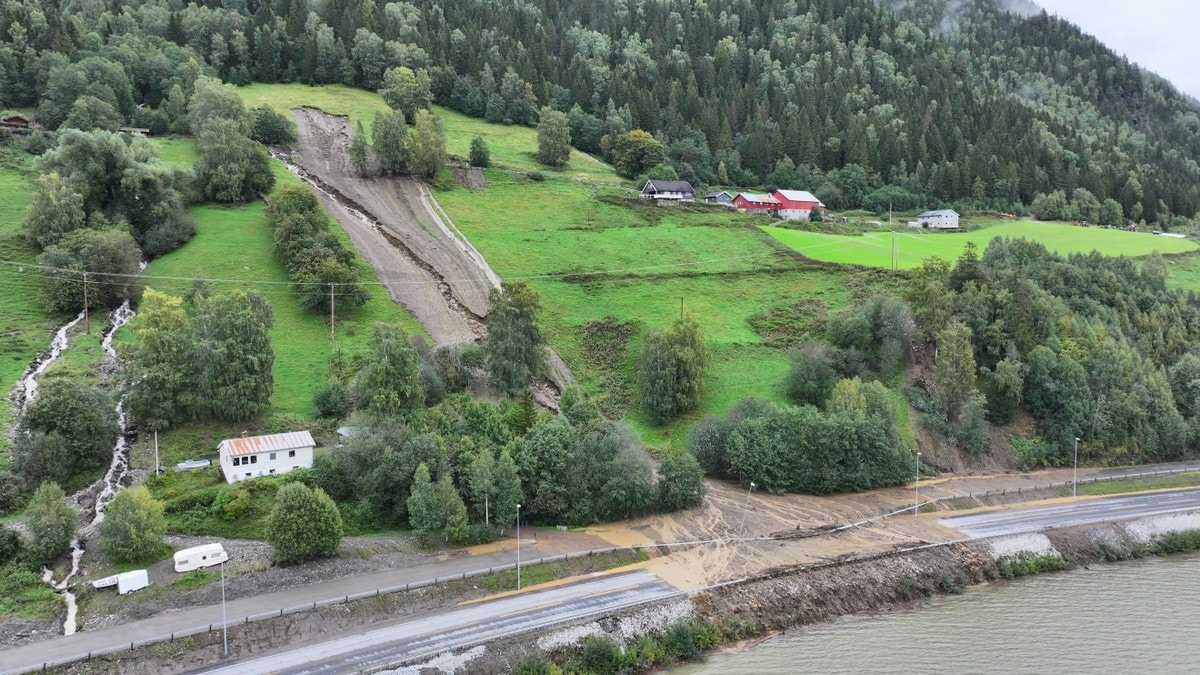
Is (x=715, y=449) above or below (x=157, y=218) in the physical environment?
below

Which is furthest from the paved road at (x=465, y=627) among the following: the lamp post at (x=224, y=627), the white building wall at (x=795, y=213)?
the white building wall at (x=795, y=213)

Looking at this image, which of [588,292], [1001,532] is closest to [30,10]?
[588,292]

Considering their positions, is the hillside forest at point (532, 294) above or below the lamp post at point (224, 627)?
above

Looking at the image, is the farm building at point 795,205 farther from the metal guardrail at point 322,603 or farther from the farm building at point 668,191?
the metal guardrail at point 322,603

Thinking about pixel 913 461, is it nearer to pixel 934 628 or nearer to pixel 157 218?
pixel 934 628

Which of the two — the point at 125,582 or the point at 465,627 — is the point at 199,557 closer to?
the point at 125,582

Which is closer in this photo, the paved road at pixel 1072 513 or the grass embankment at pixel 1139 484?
the paved road at pixel 1072 513

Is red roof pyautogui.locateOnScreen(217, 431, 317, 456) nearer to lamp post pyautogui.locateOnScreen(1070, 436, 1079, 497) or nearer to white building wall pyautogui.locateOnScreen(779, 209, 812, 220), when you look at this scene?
lamp post pyautogui.locateOnScreen(1070, 436, 1079, 497)
